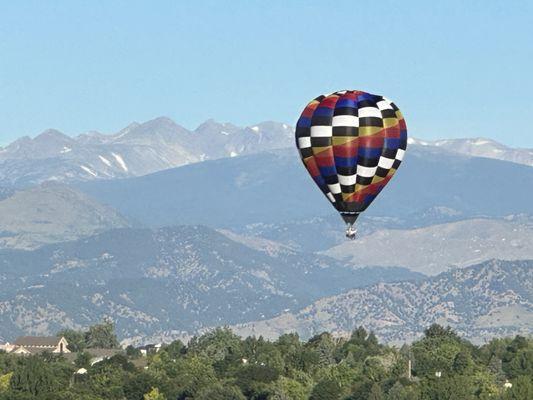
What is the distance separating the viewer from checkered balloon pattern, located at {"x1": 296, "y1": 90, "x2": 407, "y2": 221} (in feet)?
487

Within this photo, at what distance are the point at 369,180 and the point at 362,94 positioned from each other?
6.59m

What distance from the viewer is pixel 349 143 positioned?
5832 inches

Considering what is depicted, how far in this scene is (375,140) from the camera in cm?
14925

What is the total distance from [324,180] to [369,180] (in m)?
3.47

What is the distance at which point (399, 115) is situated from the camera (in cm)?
15350

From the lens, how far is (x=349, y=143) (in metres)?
148

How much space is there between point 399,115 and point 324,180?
7.96 metres

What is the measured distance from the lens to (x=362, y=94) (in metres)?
151

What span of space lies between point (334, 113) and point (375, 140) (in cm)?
368

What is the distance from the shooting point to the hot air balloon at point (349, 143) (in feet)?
487

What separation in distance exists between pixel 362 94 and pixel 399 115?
3.94 m

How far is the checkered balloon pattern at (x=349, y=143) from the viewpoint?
148 m

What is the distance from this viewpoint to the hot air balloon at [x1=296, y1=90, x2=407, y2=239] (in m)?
148
